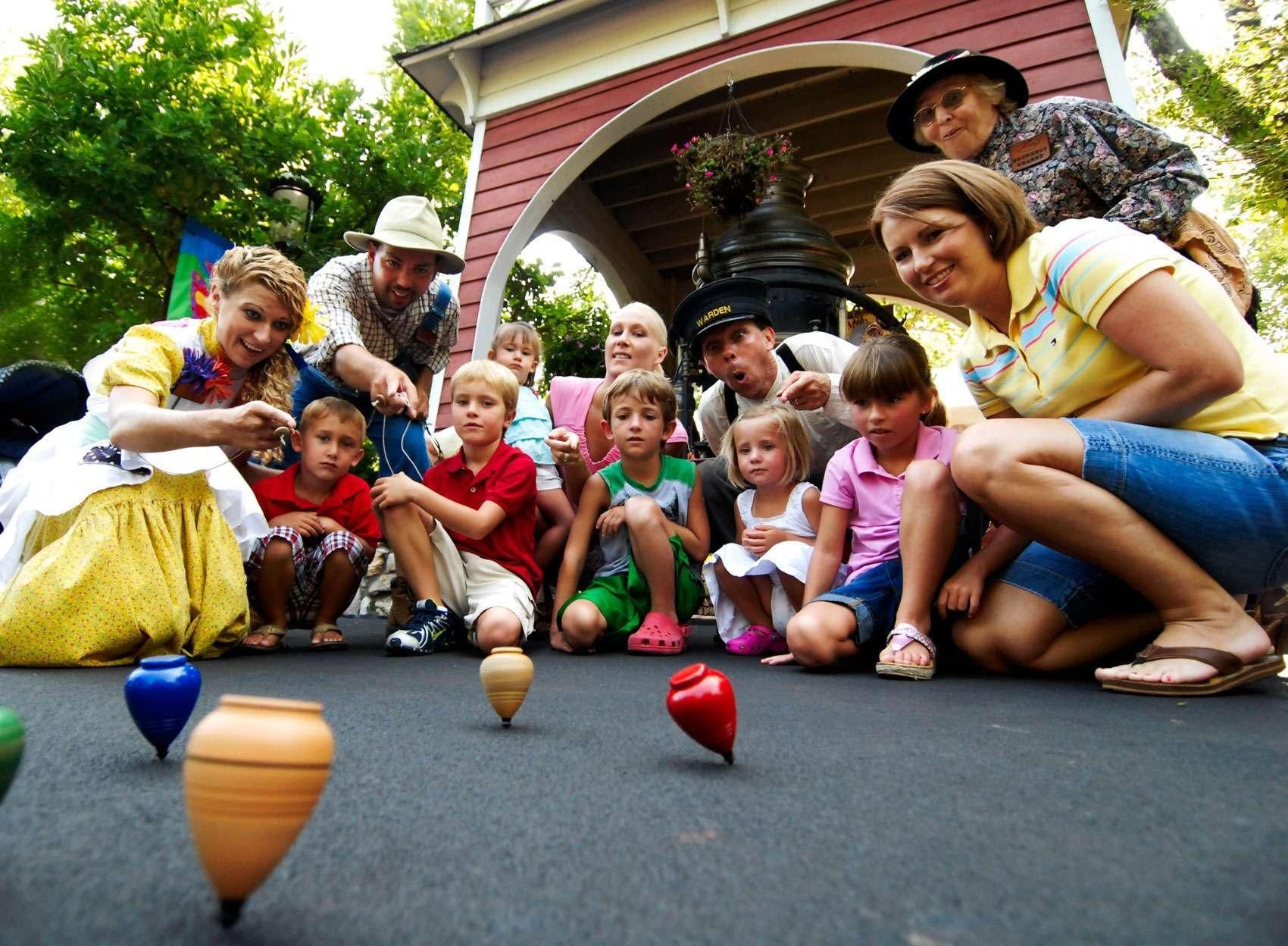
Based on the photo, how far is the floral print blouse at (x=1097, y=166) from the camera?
2221 millimetres

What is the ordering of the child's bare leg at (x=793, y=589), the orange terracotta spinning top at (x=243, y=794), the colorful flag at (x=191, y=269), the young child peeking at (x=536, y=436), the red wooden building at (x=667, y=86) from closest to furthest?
1. the orange terracotta spinning top at (x=243, y=794)
2. the child's bare leg at (x=793, y=589)
3. the young child peeking at (x=536, y=436)
4. the red wooden building at (x=667, y=86)
5. the colorful flag at (x=191, y=269)

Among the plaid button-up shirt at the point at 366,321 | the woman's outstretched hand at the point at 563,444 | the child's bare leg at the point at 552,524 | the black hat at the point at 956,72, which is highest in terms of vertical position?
the black hat at the point at 956,72

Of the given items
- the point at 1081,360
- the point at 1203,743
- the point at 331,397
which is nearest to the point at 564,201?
the point at 331,397

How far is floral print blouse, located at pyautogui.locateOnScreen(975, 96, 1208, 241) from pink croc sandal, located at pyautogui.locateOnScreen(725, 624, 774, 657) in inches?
60.7

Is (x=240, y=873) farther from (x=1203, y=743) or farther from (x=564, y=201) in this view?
(x=564, y=201)

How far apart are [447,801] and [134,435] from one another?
159 centimetres

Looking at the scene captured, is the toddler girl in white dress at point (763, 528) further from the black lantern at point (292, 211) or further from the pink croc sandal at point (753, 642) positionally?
the black lantern at point (292, 211)

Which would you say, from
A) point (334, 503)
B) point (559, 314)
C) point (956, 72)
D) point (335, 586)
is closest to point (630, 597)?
point (335, 586)

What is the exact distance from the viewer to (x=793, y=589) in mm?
2652

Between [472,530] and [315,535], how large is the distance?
1.83 ft

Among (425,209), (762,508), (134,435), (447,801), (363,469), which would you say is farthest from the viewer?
(363,469)

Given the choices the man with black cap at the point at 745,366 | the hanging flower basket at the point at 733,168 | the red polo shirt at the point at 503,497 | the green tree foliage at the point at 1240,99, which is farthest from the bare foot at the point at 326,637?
the green tree foliage at the point at 1240,99

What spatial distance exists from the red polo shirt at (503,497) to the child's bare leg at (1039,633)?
4.98 ft

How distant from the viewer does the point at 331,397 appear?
298 cm
